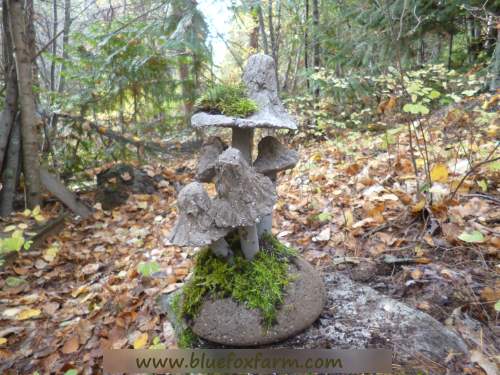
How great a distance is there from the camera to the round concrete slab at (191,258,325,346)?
6.25 feet

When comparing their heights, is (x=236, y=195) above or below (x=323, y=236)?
above

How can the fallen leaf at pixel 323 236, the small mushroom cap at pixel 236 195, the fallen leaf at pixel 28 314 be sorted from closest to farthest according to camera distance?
the small mushroom cap at pixel 236 195
the fallen leaf at pixel 28 314
the fallen leaf at pixel 323 236

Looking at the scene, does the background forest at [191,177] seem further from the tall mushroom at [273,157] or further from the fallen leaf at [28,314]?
the tall mushroom at [273,157]

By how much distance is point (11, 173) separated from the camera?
16.3ft

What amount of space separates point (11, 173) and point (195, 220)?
464 centimetres

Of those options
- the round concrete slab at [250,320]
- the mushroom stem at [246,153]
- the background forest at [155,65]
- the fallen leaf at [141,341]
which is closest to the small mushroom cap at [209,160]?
the mushroom stem at [246,153]

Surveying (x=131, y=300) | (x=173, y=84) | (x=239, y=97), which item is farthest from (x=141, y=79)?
(x=239, y=97)

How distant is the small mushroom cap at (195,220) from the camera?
5.54 feet

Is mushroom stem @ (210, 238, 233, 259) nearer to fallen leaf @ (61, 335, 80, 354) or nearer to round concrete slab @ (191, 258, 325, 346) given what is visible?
round concrete slab @ (191, 258, 325, 346)

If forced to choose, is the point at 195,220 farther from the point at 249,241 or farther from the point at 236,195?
the point at 249,241

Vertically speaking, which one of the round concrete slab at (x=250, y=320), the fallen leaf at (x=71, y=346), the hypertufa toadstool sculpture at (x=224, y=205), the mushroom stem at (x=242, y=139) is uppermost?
the mushroom stem at (x=242, y=139)

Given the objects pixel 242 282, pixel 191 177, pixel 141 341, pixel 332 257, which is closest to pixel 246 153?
pixel 242 282

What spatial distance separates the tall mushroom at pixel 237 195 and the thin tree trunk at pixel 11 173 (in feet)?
15.3

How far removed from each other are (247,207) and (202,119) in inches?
21.5
